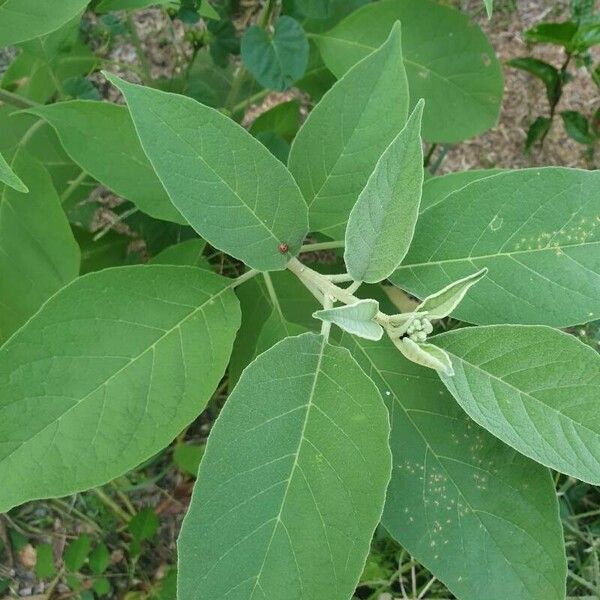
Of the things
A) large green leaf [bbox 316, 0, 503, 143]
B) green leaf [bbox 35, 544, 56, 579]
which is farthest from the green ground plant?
green leaf [bbox 35, 544, 56, 579]

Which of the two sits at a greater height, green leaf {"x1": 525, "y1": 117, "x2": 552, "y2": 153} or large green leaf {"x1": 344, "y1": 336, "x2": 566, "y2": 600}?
green leaf {"x1": 525, "y1": 117, "x2": 552, "y2": 153}

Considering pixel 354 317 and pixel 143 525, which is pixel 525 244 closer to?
pixel 354 317

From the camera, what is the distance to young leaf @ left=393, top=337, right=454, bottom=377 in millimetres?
764

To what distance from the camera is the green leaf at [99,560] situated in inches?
66.5

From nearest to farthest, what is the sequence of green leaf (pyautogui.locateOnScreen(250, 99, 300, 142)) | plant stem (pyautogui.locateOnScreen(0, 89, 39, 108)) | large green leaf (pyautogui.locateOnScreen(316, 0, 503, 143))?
1. plant stem (pyautogui.locateOnScreen(0, 89, 39, 108))
2. large green leaf (pyautogui.locateOnScreen(316, 0, 503, 143))
3. green leaf (pyautogui.locateOnScreen(250, 99, 300, 142))

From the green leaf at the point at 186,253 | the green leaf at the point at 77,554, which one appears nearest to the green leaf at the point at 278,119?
the green leaf at the point at 186,253

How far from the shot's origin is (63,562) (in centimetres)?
176

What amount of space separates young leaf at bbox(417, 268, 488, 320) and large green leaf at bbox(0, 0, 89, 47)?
56cm

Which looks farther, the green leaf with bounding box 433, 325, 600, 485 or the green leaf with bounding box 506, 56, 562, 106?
the green leaf with bounding box 506, 56, 562, 106

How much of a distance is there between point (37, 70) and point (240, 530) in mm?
976

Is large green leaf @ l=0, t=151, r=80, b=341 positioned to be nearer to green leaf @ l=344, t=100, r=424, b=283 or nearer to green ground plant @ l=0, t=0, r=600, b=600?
green ground plant @ l=0, t=0, r=600, b=600

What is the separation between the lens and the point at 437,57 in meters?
1.37

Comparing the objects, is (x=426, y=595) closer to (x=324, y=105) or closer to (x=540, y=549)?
(x=540, y=549)

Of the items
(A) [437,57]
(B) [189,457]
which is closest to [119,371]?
(B) [189,457]
